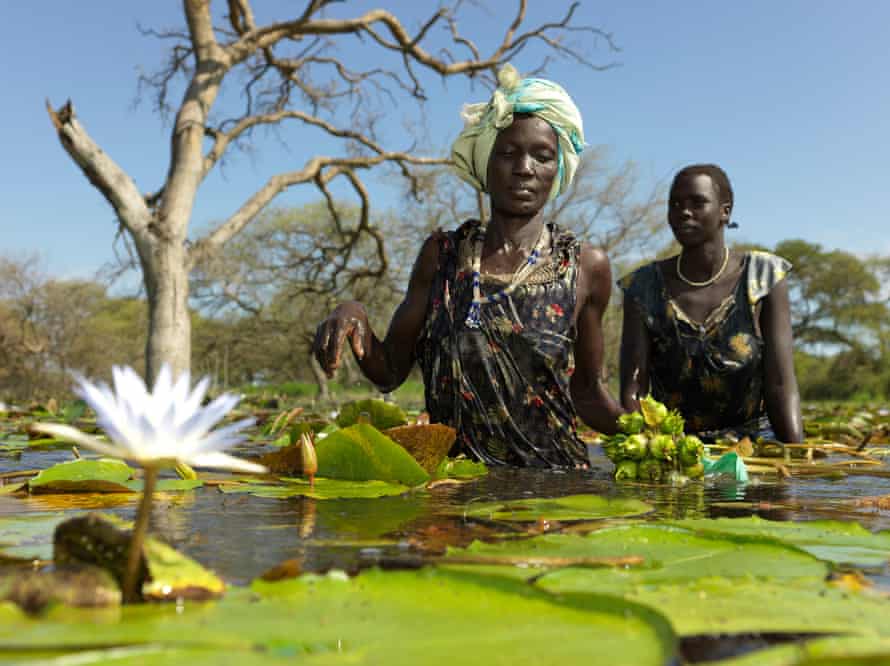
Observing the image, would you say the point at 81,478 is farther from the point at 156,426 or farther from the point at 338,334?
the point at 156,426

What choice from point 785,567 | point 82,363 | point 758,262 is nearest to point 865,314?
→ point 82,363

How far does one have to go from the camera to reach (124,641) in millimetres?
536

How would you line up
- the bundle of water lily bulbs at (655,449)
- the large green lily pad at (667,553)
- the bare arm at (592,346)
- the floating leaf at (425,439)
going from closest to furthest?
the large green lily pad at (667,553) → the floating leaf at (425,439) → the bundle of water lily bulbs at (655,449) → the bare arm at (592,346)

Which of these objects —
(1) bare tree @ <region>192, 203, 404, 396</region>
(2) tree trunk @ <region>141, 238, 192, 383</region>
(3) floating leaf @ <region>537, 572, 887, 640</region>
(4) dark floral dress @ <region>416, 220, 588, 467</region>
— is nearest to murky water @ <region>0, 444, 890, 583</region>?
(3) floating leaf @ <region>537, 572, 887, 640</region>

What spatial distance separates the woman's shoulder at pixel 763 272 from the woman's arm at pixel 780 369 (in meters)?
0.03

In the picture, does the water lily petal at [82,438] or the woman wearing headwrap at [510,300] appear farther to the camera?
the woman wearing headwrap at [510,300]

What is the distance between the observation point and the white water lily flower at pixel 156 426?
603mm

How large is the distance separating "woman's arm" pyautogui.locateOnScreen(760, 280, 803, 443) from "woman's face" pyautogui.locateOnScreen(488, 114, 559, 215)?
3.81ft

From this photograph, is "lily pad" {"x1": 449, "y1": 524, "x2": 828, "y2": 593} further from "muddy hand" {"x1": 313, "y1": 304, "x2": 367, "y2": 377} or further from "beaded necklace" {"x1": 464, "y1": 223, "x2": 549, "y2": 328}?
"beaded necklace" {"x1": 464, "y1": 223, "x2": 549, "y2": 328}

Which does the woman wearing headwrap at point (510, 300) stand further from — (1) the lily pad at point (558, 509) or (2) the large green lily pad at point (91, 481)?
(1) the lily pad at point (558, 509)

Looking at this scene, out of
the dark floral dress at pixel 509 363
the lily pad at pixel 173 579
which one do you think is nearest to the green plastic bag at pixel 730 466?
the dark floral dress at pixel 509 363

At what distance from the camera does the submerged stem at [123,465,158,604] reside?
2.03 feet

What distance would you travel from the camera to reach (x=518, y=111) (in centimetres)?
238

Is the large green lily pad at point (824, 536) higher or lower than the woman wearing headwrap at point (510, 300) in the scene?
lower
